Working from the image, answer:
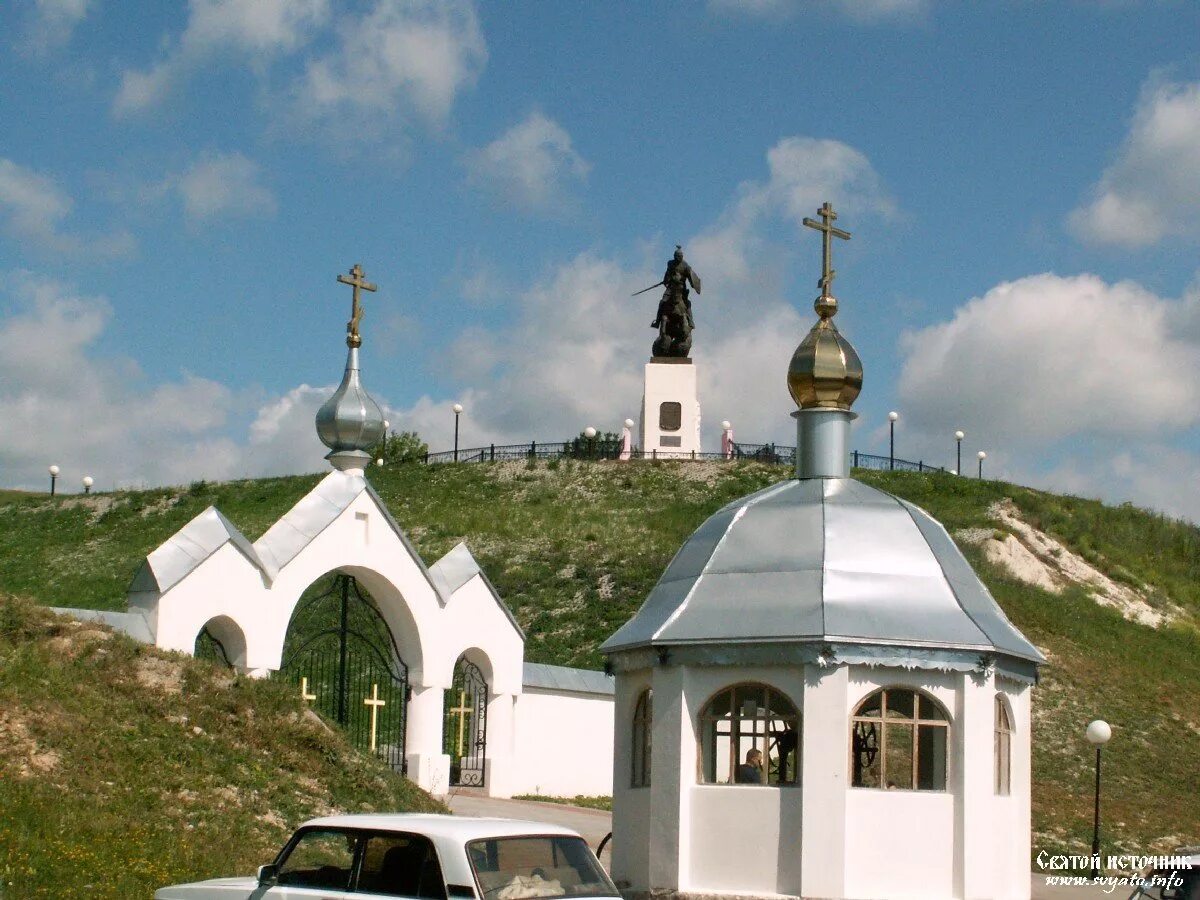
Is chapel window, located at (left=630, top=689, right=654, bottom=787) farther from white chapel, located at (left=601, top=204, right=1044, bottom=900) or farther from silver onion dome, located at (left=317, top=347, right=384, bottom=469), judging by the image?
silver onion dome, located at (left=317, top=347, right=384, bottom=469)

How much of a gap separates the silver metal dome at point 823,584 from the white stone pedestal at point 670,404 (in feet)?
120

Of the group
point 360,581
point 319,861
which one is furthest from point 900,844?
point 360,581

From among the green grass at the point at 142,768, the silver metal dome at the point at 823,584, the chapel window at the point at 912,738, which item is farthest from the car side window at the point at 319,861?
the chapel window at the point at 912,738

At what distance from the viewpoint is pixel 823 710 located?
11266 millimetres

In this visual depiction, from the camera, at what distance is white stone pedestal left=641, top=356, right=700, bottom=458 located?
49.4m

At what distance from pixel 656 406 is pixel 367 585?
28.9m

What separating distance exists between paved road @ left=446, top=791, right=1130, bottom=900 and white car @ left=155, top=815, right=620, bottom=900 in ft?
25.3

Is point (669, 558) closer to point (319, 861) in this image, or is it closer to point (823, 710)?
point (823, 710)

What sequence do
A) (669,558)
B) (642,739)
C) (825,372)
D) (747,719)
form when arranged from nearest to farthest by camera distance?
(747,719) < (642,739) < (825,372) < (669,558)

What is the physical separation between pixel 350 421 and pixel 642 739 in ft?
32.0

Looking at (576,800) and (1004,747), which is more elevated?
(1004,747)

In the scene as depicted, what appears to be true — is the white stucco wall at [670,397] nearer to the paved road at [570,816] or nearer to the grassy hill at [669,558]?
the grassy hill at [669,558]

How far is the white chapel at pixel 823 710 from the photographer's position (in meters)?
11.3

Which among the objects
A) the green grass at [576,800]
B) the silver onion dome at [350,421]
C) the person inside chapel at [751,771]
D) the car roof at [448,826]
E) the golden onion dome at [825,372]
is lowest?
the green grass at [576,800]
